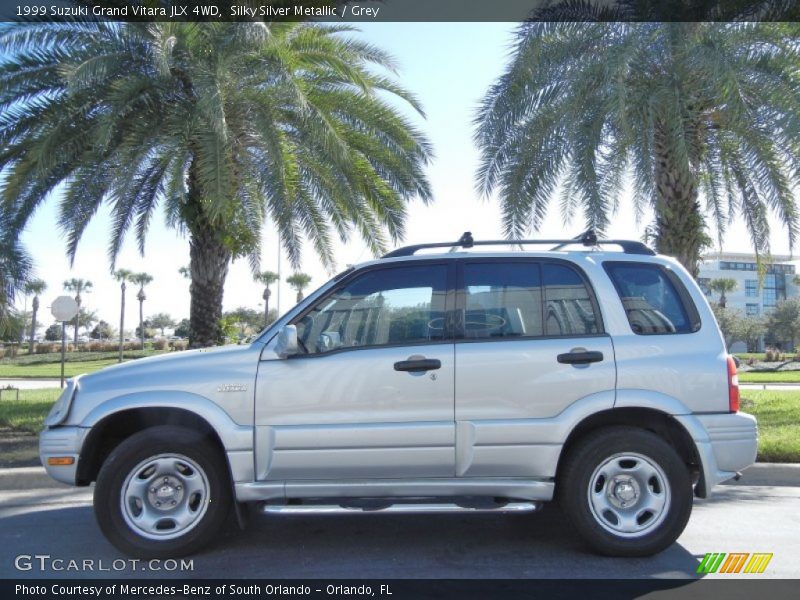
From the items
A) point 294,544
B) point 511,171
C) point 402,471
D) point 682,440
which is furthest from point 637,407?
point 511,171

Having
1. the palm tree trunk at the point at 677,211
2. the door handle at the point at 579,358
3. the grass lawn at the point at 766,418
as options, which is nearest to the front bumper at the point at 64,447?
the door handle at the point at 579,358

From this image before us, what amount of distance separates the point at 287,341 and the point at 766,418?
8.45 metres

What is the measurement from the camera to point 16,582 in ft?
15.0

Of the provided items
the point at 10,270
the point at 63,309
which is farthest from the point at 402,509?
the point at 63,309

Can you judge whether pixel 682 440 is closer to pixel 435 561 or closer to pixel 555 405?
pixel 555 405

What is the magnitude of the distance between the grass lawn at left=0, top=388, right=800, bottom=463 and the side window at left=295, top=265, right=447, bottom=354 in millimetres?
4778

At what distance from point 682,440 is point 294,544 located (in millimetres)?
2862

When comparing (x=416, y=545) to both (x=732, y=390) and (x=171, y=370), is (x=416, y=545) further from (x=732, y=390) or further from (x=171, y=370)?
(x=732, y=390)

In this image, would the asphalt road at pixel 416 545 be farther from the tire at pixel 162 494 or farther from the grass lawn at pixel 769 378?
the grass lawn at pixel 769 378

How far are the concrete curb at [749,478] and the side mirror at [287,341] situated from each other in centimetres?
383

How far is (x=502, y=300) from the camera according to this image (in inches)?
204

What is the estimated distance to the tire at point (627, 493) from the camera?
15.8 feet

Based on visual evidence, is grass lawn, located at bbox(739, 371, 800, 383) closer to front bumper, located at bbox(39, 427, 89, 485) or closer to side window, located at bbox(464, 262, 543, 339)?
side window, located at bbox(464, 262, 543, 339)

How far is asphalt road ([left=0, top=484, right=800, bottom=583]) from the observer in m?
4.71
